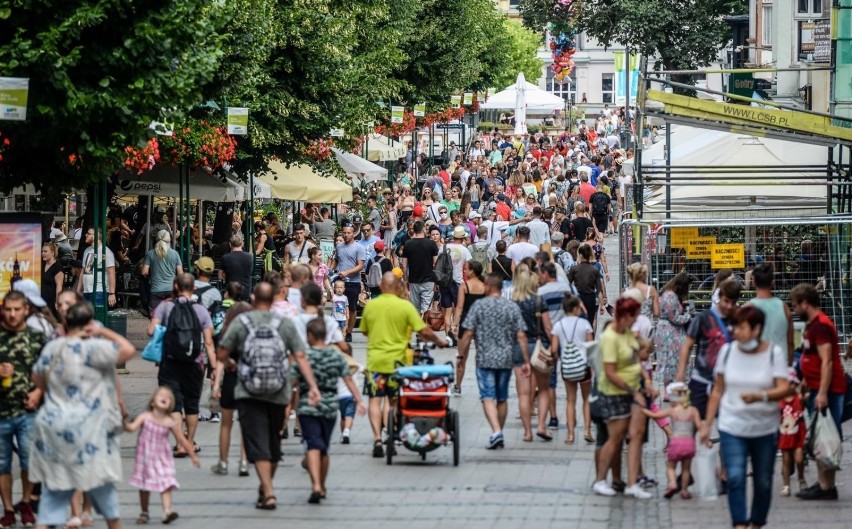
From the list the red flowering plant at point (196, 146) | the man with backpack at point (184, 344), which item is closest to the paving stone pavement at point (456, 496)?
the man with backpack at point (184, 344)

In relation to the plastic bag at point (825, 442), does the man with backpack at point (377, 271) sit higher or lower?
higher

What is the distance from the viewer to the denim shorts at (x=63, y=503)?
987 cm

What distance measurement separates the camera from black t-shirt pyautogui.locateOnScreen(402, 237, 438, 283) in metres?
22.3

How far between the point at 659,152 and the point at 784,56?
6183mm

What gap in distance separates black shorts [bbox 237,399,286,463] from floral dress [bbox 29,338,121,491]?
1.67 m

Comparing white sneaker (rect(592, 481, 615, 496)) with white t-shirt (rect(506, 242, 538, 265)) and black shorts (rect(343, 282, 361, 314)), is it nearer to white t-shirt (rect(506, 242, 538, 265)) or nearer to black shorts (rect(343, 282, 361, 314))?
white t-shirt (rect(506, 242, 538, 265))

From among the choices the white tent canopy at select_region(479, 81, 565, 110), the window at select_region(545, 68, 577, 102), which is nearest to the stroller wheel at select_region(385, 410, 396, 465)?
the white tent canopy at select_region(479, 81, 565, 110)

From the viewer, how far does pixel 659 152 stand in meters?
28.8

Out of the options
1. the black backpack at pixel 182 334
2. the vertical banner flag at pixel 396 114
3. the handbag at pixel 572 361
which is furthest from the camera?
the vertical banner flag at pixel 396 114

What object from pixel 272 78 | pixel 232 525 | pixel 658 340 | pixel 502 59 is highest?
pixel 502 59

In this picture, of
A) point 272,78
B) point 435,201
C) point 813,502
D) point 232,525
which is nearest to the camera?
point 232,525

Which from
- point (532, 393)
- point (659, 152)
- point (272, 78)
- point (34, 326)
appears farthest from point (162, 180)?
point (34, 326)

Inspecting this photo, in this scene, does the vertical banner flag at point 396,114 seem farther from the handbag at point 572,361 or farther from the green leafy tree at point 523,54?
the green leafy tree at point 523,54

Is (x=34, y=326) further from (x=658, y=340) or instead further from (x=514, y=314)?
(x=658, y=340)
